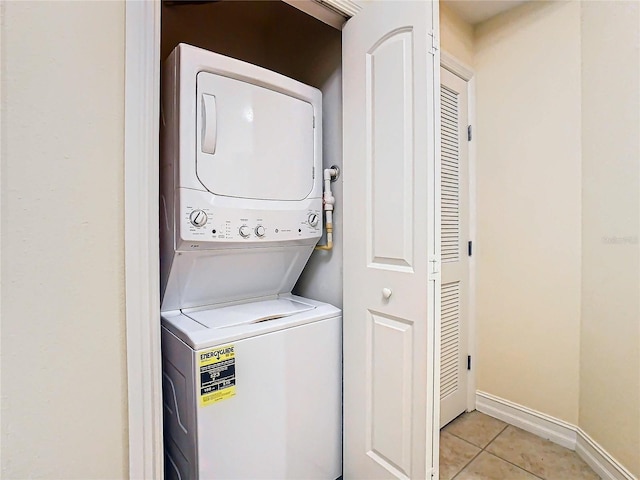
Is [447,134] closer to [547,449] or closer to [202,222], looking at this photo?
[202,222]

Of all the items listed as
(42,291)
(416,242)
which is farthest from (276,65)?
(42,291)

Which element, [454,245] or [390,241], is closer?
[390,241]

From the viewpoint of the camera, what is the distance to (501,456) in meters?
1.83

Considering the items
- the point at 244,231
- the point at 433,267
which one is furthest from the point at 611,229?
the point at 244,231

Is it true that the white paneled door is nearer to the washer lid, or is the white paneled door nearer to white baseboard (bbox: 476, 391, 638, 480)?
the washer lid

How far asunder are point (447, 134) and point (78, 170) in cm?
202

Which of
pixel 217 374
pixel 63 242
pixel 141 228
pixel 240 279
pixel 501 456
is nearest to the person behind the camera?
pixel 63 242

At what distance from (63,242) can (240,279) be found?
0.85m

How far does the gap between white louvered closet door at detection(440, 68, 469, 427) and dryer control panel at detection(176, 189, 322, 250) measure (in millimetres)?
999

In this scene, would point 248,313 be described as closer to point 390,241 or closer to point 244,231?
point 244,231

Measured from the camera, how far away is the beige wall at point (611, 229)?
59.2 inches

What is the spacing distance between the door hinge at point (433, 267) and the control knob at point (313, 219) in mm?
615

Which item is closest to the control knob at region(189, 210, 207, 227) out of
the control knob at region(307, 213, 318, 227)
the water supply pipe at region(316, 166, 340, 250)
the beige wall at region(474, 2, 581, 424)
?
the control knob at region(307, 213, 318, 227)

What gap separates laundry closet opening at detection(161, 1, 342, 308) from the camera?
1664 millimetres
